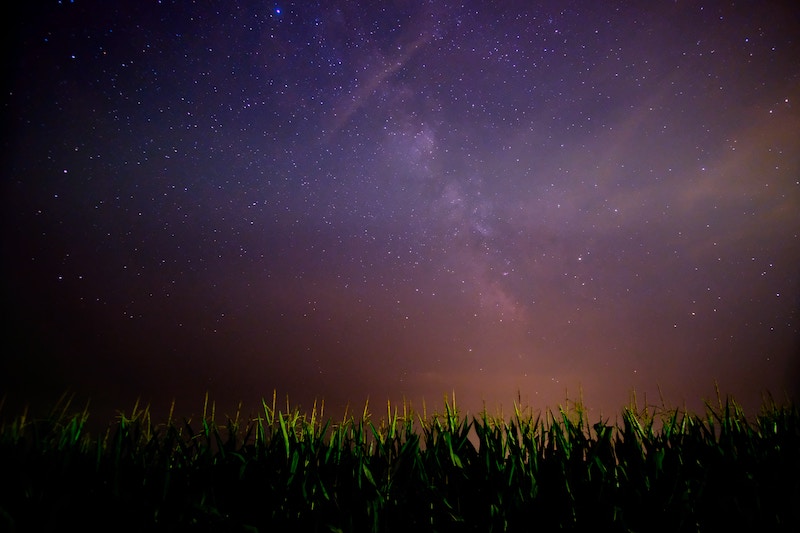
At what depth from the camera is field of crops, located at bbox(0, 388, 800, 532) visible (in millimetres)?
A: 1643

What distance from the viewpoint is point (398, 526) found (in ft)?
5.77

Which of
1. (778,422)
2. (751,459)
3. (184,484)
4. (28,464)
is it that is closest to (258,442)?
(184,484)

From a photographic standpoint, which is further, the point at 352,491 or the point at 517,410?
the point at 517,410

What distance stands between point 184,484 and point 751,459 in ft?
9.22

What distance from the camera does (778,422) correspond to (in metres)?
2.75

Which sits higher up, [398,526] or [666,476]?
[666,476]

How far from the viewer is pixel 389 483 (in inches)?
76.9

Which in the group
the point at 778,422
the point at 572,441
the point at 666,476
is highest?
the point at 778,422

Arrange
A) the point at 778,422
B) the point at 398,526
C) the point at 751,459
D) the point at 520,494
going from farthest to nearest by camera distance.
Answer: the point at 778,422 → the point at 751,459 → the point at 520,494 → the point at 398,526

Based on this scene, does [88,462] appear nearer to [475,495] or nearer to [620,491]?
[475,495]

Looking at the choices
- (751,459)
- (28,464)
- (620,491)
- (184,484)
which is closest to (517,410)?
(620,491)

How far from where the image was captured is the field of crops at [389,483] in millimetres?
1643

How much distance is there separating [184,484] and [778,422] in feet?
11.6

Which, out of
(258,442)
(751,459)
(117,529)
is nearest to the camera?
(117,529)
